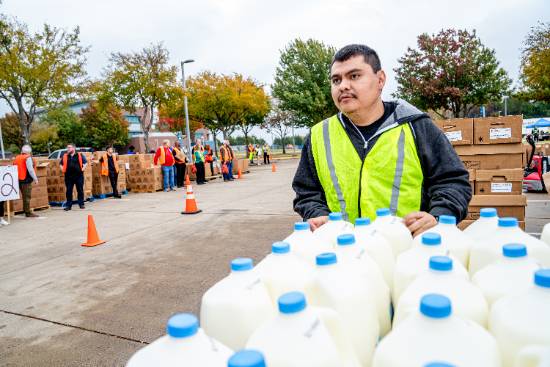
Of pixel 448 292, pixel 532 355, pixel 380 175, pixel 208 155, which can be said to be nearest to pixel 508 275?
pixel 448 292

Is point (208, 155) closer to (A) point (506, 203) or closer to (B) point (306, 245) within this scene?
(A) point (506, 203)

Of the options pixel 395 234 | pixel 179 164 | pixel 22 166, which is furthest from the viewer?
pixel 179 164

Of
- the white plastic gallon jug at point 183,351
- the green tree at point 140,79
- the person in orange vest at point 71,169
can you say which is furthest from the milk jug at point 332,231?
the green tree at point 140,79

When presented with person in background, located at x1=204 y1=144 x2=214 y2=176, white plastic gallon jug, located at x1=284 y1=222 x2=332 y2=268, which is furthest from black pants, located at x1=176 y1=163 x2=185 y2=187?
white plastic gallon jug, located at x1=284 y1=222 x2=332 y2=268

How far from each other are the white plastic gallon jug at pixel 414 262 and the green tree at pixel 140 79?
22.8 meters

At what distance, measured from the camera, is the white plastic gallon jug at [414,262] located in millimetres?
1167

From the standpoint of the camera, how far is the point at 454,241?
139cm

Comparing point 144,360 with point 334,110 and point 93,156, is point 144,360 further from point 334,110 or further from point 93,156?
point 334,110

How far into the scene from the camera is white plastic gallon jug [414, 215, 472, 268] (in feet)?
4.43

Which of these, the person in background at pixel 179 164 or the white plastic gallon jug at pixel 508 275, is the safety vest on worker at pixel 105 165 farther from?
the white plastic gallon jug at pixel 508 275

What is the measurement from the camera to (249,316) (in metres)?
0.98

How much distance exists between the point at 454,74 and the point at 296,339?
20081mm

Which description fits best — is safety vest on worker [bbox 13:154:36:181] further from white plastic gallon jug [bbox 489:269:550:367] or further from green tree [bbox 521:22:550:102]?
green tree [bbox 521:22:550:102]

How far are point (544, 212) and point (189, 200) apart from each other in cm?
773
